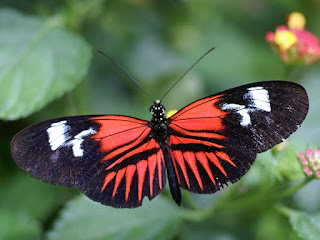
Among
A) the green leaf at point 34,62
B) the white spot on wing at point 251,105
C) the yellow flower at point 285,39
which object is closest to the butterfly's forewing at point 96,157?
the white spot on wing at point 251,105

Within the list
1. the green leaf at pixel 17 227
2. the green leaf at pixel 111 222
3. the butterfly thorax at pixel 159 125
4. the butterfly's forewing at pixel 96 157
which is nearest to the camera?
the butterfly's forewing at pixel 96 157

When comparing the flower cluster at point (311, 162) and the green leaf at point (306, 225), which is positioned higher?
the flower cluster at point (311, 162)

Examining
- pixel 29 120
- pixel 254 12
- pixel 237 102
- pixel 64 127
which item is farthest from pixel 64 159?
pixel 254 12

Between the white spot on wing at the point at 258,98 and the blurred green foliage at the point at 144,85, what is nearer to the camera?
the white spot on wing at the point at 258,98

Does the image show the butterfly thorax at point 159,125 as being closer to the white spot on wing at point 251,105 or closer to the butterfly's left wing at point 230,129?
the butterfly's left wing at point 230,129

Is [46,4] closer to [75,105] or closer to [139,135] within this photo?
[75,105]

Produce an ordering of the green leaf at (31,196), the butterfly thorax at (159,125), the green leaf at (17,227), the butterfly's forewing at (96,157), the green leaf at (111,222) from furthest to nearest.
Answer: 1. the green leaf at (31,196)
2. the green leaf at (17,227)
3. the green leaf at (111,222)
4. the butterfly thorax at (159,125)
5. the butterfly's forewing at (96,157)

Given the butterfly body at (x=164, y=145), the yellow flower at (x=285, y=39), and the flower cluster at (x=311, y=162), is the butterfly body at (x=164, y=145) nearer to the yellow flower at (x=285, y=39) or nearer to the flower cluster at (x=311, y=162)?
the flower cluster at (x=311, y=162)

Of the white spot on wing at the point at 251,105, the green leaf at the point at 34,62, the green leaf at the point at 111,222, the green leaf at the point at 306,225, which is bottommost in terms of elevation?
the green leaf at the point at 306,225
